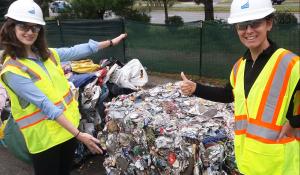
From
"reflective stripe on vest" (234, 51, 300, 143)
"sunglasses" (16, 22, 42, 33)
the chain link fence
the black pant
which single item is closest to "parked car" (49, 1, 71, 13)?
the chain link fence

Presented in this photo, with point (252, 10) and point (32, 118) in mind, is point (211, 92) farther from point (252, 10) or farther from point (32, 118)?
point (32, 118)

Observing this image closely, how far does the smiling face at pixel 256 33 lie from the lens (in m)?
2.25

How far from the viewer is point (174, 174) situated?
3588 millimetres

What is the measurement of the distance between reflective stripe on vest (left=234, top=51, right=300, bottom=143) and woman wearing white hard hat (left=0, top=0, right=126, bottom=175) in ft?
3.99

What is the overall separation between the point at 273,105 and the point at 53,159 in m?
1.81

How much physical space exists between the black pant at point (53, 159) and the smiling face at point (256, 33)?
1.69 m

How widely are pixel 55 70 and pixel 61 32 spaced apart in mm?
7680

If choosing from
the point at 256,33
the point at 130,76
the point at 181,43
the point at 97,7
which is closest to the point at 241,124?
the point at 256,33

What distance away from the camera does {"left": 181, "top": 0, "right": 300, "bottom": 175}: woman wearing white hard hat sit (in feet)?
6.97

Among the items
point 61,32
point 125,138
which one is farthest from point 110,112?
point 61,32

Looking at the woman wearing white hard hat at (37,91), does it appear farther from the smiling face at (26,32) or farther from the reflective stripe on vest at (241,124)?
the reflective stripe on vest at (241,124)

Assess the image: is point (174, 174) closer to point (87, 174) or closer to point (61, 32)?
point (87, 174)

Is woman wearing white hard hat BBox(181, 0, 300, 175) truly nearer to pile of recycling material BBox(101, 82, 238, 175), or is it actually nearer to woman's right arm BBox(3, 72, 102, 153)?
pile of recycling material BBox(101, 82, 238, 175)

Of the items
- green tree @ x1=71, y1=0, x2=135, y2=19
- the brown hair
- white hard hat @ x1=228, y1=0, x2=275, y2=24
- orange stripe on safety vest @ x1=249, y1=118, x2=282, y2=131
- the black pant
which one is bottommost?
the black pant
